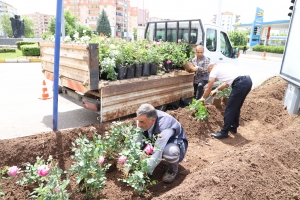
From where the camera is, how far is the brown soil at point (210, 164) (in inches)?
95.9

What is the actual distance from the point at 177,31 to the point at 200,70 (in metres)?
1.71

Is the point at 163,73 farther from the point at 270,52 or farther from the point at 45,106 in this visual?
the point at 270,52

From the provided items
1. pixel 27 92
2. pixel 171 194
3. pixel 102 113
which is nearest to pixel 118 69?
pixel 102 113

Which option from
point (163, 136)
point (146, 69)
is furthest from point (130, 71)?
point (163, 136)

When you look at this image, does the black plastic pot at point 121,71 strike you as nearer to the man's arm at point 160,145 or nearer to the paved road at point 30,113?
the paved road at point 30,113

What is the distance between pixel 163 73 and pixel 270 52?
32238 millimetres

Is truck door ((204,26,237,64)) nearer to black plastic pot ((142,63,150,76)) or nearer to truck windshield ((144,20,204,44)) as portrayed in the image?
truck windshield ((144,20,204,44))

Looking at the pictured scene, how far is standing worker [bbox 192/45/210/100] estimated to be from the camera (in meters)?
5.71

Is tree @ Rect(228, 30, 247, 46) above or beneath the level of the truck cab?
above

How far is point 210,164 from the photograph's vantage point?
3.52 metres

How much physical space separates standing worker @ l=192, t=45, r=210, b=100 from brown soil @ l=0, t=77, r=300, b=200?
1.10 m

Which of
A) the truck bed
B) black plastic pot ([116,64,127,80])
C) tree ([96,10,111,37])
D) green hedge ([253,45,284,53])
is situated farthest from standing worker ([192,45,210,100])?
tree ([96,10,111,37])

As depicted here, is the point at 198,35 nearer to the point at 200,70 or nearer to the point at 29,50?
the point at 200,70

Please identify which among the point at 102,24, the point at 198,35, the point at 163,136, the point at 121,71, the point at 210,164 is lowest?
the point at 210,164
